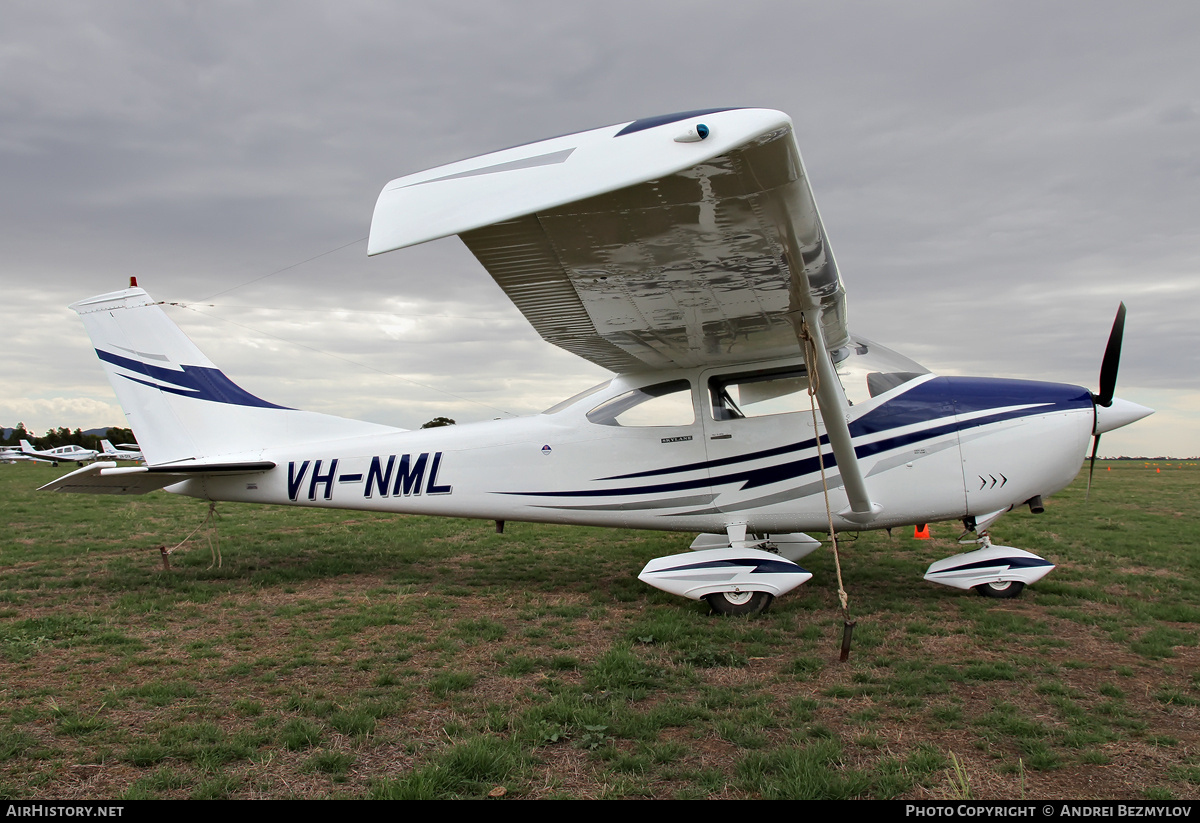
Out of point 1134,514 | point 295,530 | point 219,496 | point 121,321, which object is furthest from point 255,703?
point 1134,514

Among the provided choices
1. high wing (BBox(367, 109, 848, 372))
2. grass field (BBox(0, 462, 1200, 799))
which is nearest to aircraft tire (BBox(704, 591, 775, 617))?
grass field (BBox(0, 462, 1200, 799))

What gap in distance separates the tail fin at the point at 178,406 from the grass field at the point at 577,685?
1.37 meters

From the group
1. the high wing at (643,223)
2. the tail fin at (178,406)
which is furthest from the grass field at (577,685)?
the high wing at (643,223)

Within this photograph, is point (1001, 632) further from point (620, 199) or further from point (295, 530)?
point (295, 530)

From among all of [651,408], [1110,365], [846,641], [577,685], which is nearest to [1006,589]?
[1110,365]

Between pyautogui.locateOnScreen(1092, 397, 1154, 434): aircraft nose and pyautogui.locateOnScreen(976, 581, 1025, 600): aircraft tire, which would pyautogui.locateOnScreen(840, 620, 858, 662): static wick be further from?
pyautogui.locateOnScreen(1092, 397, 1154, 434): aircraft nose

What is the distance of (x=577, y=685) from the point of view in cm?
392

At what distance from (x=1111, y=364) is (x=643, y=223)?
438 cm

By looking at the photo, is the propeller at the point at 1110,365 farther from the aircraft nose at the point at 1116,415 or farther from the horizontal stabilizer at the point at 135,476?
the horizontal stabilizer at the point at 135,476

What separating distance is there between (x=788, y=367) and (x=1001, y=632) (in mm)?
2556

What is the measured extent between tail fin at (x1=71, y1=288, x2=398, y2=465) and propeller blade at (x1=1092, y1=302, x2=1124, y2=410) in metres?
6.46

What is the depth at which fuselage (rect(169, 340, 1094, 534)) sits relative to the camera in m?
5.81

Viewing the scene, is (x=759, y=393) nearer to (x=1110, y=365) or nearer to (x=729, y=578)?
(x=729, y=578)

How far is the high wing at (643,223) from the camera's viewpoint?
117 inches
